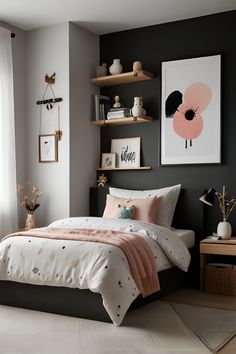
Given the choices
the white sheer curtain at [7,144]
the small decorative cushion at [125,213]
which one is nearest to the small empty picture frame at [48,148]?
the white sheer curtain at [7,144]

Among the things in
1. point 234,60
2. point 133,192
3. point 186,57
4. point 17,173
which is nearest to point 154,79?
point 186,57

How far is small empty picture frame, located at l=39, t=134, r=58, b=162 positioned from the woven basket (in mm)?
2107

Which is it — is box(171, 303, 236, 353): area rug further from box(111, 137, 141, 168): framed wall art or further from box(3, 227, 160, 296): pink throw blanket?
box(111, 137, 141, 168): framed wall art

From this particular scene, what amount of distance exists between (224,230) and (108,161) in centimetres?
170

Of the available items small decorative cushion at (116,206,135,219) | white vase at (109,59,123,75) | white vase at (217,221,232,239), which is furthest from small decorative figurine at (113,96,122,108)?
white vase at (217,221,232,239)

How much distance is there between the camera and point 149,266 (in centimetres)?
392

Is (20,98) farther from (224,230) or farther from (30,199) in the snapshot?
(224,230)

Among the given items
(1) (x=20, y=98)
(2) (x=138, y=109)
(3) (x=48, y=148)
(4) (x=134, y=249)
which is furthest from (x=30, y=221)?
(4) (x=134, y=249)

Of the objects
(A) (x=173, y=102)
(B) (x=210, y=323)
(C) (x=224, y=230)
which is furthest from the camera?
(A) (x=173, y=102)

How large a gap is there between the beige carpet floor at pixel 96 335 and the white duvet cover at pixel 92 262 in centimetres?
20

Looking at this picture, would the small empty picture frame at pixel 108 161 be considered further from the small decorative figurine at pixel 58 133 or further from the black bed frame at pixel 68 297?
the black bed frame at pixel 68 297

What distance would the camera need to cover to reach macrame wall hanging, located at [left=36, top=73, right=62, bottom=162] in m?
5.54

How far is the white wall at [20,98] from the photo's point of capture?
5.66 meters

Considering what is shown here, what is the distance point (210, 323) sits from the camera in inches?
144
